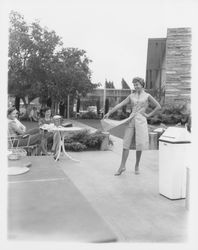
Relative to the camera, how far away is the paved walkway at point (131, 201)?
238 cm

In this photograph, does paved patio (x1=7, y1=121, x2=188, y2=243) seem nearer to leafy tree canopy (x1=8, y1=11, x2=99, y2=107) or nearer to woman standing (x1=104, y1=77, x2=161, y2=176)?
woman standing (x1=104, y1=77, x2=161, y2=176)

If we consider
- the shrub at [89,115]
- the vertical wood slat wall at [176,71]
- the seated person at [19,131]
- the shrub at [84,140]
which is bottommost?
the shrub at [89,115]

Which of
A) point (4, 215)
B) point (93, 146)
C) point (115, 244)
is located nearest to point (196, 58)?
point (115, 244)

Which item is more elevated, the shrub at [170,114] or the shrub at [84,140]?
the shrub at [170,114]

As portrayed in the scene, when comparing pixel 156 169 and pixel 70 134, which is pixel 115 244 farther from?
pixel 70 134

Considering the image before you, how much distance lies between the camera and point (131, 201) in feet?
10.3

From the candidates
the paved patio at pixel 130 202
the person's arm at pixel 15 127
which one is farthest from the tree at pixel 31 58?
the paved patio at pixel 130 202

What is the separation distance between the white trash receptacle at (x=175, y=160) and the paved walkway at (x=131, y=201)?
0.12 meters

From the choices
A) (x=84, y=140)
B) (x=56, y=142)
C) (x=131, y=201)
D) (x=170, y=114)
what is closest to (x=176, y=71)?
(x=170, y=114)

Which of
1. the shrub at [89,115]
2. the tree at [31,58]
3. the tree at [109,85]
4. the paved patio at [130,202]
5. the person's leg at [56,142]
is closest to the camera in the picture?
the paved patio at [130,202]

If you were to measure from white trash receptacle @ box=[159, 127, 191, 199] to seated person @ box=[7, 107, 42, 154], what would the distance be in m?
2.40

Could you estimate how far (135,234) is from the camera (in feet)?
7.64

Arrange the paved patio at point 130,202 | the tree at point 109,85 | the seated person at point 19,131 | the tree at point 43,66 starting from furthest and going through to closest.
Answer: the tree at point 109,85
the tree at point 43,66
the seated person at point 19,131
the paved patio at point 130,202

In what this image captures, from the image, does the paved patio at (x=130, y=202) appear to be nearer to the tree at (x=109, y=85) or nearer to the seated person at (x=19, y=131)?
the seated person at (x=19, y=131)
